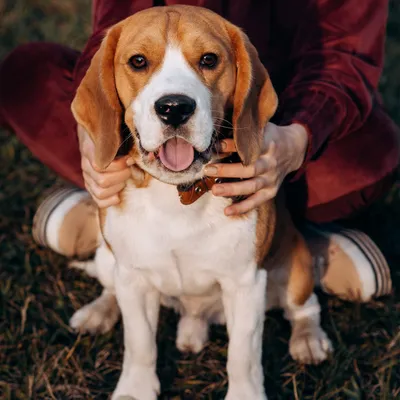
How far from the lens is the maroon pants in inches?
158

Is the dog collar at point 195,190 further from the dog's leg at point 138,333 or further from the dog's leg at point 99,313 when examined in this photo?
the dog's leg at point 99,313

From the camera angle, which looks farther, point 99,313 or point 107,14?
point 99,313

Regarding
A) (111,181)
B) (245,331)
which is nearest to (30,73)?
(111,181)

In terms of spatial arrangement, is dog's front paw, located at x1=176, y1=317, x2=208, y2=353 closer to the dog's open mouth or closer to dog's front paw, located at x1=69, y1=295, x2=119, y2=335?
dog's front paw, located at x1=69, y1=295, x2=119, y2=335

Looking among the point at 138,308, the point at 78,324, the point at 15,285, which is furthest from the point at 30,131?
the point at 138,308

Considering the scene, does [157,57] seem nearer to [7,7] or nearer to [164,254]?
[164,254]

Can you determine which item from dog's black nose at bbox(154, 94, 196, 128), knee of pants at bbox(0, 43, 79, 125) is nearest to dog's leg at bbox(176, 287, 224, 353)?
dog's black nose at bbox(154, 94, 196, 128)

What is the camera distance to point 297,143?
3367 millimetres

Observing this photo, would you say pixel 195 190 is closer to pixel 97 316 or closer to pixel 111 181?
pixel 111 181

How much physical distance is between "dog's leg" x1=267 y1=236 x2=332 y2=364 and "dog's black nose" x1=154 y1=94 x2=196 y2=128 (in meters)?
1.21

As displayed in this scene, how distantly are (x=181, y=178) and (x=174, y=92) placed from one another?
369 mm

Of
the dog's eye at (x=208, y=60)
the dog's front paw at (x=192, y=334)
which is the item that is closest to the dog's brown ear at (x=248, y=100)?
the dog's eye at (x=208, y=60)

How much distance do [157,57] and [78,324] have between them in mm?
1676

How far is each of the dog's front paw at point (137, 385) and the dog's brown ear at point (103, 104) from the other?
3.35 feet
